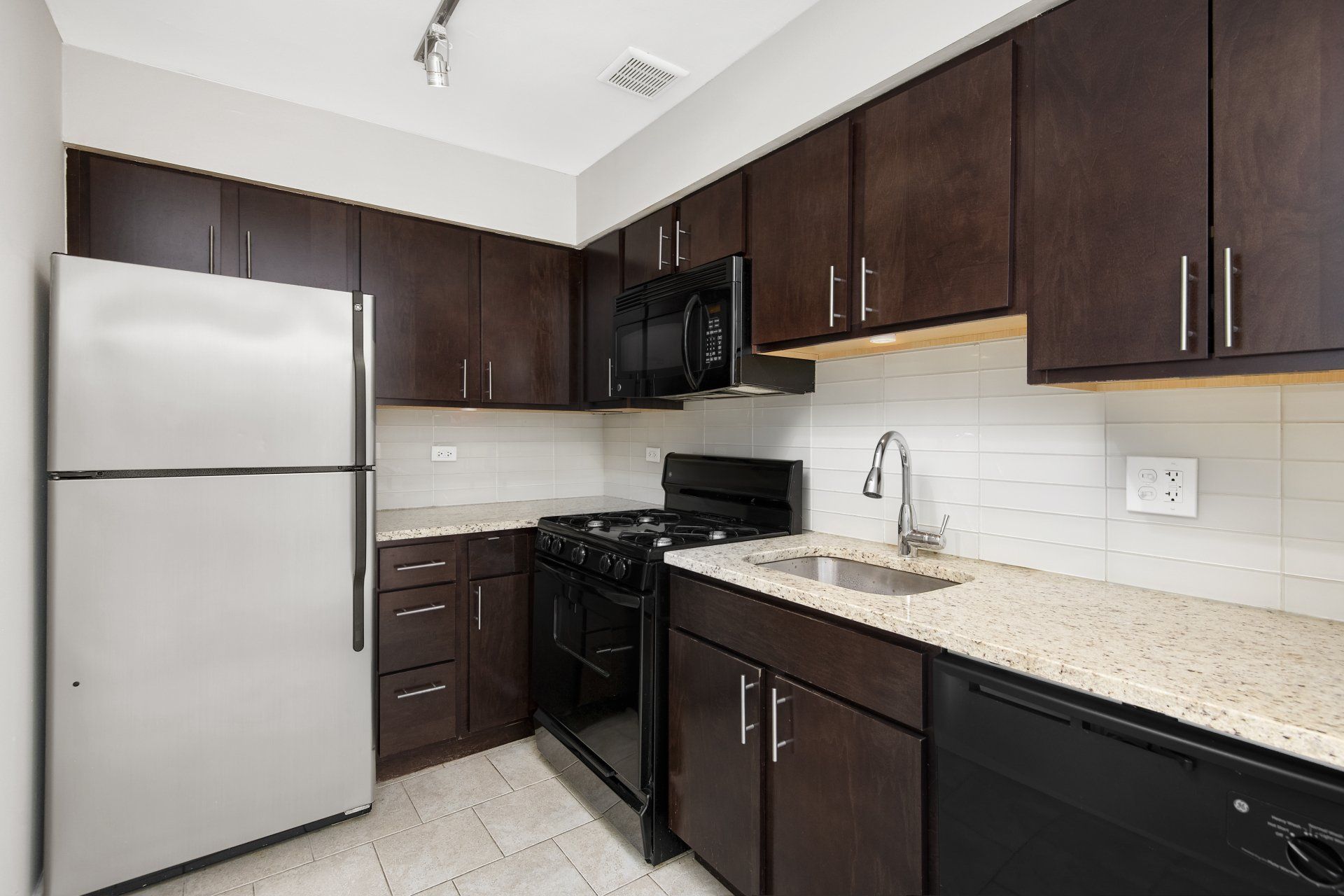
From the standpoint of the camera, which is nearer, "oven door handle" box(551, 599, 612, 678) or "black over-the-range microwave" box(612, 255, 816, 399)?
"black over-the-range microwave" box(612, 255, 816, 399)

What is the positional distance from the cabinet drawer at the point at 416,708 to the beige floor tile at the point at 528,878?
2.15ft

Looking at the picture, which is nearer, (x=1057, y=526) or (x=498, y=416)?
(x=1057, y=526)

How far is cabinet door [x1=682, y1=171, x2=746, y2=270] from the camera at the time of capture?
208 cm

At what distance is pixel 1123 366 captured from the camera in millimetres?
1184

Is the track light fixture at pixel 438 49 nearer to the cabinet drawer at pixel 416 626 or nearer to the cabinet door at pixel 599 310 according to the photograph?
the cabinet door at pixel 599 310

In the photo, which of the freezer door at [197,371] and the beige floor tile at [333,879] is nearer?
the freezer door at [197,371]

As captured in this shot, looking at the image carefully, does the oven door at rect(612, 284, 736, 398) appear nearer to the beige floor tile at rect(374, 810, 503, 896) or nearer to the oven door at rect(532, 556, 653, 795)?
the oven door at rect(532, 556, 653, 795)

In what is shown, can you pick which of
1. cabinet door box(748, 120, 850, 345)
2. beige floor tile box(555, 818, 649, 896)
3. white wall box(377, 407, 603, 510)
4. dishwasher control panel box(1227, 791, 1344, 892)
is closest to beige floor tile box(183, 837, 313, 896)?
beige floor tile box(555, 818, 649, 896)

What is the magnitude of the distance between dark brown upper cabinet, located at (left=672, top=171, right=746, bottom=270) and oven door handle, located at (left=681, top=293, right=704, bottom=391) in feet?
0.57

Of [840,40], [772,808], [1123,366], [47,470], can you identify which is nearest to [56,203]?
[47,470]

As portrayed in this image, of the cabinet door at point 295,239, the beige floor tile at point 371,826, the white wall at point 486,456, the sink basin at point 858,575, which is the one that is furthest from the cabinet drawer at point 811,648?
the cabinet door at point 295,239

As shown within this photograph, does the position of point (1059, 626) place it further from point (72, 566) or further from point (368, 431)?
point (72, 566)

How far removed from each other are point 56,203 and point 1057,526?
9.88ft

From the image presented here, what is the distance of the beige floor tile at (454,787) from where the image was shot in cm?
215
